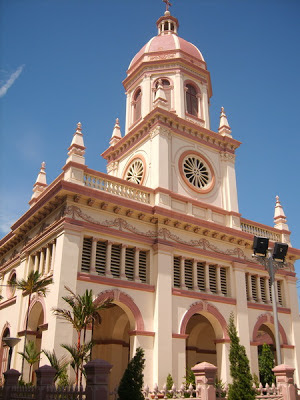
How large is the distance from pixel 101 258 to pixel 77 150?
5896mm

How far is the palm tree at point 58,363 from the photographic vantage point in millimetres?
17641

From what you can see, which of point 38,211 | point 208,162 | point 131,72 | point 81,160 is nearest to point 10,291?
point 38,211

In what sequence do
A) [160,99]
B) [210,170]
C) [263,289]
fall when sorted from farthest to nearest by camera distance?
[210,170] → [263,289] → [160,99]

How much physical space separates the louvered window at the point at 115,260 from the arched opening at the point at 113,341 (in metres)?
2.54

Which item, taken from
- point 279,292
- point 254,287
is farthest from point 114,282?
point 279,292

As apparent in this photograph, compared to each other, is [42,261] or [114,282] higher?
[42,261]

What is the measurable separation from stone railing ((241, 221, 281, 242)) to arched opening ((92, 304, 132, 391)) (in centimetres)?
1019

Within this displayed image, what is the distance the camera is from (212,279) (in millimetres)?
25844

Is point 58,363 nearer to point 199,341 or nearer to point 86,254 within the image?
point 86,254

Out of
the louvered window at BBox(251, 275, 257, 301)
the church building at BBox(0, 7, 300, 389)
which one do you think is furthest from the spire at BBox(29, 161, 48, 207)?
the louvered window at BBox(251, 275, 257, 301)

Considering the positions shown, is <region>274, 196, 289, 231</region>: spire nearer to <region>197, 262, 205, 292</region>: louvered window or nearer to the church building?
the church building

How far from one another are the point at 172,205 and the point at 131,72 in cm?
1310

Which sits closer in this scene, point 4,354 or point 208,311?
point 208,311

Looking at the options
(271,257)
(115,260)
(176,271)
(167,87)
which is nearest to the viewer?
(271,257)
